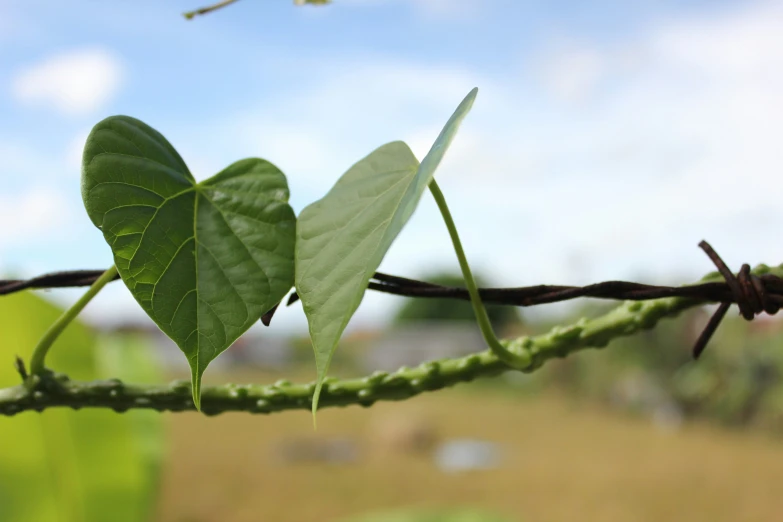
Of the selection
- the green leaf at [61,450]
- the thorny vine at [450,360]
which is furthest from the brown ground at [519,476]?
the thorny vine at [450,360]

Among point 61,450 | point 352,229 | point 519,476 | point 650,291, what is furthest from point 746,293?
point 519,476

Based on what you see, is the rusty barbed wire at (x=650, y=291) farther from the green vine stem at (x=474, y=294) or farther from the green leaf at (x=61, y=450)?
the green leaf at (x=61, y=450)

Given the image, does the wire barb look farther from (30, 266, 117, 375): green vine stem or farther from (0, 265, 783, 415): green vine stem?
(30, 266, 117, 375): green vine stem

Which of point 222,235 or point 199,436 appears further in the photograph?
point 199,436

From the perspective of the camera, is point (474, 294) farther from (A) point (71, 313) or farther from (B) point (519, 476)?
(B) point (519, 476)

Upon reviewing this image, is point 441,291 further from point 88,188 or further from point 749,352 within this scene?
point 749,352

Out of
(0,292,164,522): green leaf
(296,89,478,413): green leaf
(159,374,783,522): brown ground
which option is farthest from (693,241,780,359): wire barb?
(159,374,783,522): brown ground

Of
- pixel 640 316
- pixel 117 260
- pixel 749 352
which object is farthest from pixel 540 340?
pixel 749 352
